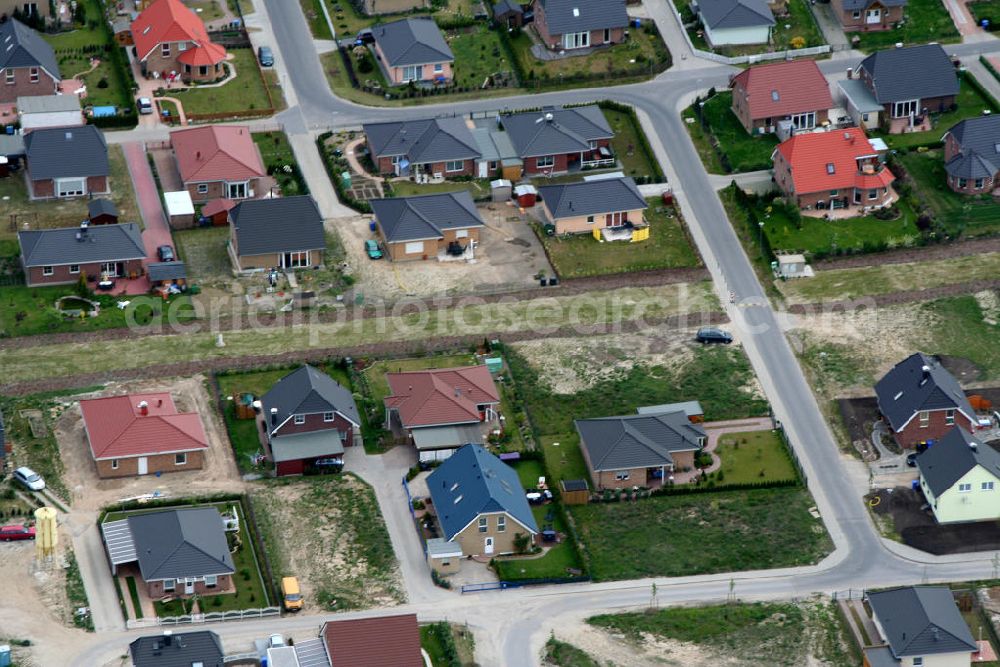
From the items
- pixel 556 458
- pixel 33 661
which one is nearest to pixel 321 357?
pixel 556 458

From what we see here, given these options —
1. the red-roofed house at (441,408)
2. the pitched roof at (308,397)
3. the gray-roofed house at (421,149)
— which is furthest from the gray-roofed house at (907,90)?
the pitched roof at (308,397)

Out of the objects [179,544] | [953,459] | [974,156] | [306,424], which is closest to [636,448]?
[953,459]

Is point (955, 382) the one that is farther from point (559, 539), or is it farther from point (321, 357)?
point (321, 357)

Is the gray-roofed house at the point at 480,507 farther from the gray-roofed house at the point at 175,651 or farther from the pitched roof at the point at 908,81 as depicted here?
the pitched roof at the point at 908,81

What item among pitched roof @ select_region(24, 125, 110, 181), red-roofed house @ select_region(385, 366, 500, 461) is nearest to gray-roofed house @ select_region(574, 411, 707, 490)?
red-roofed house @ select_region(385, 366, 500, 461)

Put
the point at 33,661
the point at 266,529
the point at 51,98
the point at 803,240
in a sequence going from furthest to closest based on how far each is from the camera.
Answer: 1. the point at 51,98
2. the point at 803,240
3. the point at 266,529
4. the point at 33,661

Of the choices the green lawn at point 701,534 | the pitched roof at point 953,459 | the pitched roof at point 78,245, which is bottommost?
the green lawn at point 701,534

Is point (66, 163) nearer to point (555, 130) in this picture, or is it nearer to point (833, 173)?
point (555, 130)
